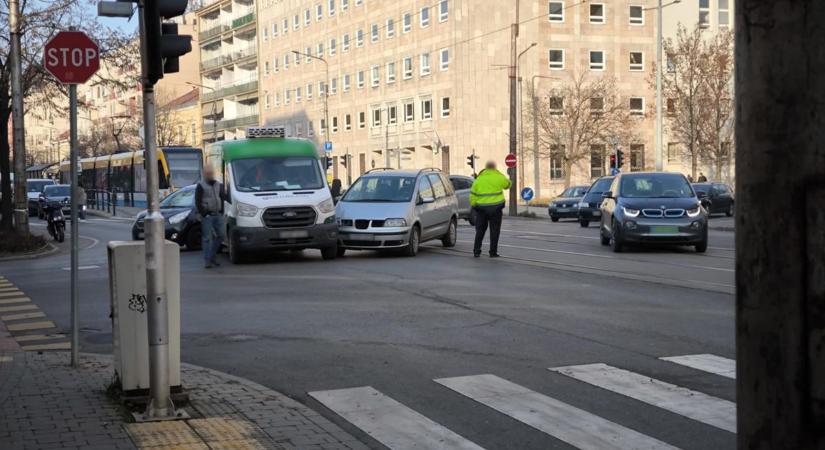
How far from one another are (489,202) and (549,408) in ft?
41.7

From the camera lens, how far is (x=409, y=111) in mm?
72375

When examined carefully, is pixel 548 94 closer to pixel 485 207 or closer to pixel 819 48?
pixel 485 207

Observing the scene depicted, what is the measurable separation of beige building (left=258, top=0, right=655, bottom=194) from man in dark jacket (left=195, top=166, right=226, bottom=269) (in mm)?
47581

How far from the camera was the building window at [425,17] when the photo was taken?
6925cm

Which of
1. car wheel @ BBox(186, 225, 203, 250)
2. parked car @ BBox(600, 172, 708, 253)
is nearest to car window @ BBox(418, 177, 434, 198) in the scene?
parked car @ BBox(600, 172, 708, 253)

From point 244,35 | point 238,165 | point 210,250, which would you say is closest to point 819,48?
point 210,250

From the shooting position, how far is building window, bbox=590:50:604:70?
228 ft

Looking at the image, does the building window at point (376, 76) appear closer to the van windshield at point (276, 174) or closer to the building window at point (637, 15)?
the building window at point (637, 15)

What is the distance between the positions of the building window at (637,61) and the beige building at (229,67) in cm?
3795

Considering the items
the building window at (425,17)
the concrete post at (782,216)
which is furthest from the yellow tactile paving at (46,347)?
the building window at (425,17)

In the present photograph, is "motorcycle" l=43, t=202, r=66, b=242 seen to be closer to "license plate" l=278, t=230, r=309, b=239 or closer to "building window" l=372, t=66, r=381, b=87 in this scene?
"license plate" l=278, t=230, r=309, b=239

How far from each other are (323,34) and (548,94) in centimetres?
2349

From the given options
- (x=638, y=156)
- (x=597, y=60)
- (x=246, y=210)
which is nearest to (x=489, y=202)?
(x=246, y=210)

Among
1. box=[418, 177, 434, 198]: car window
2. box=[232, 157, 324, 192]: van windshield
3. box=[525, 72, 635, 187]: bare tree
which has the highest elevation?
box=[525, 72, 635, 187]: bare tree
